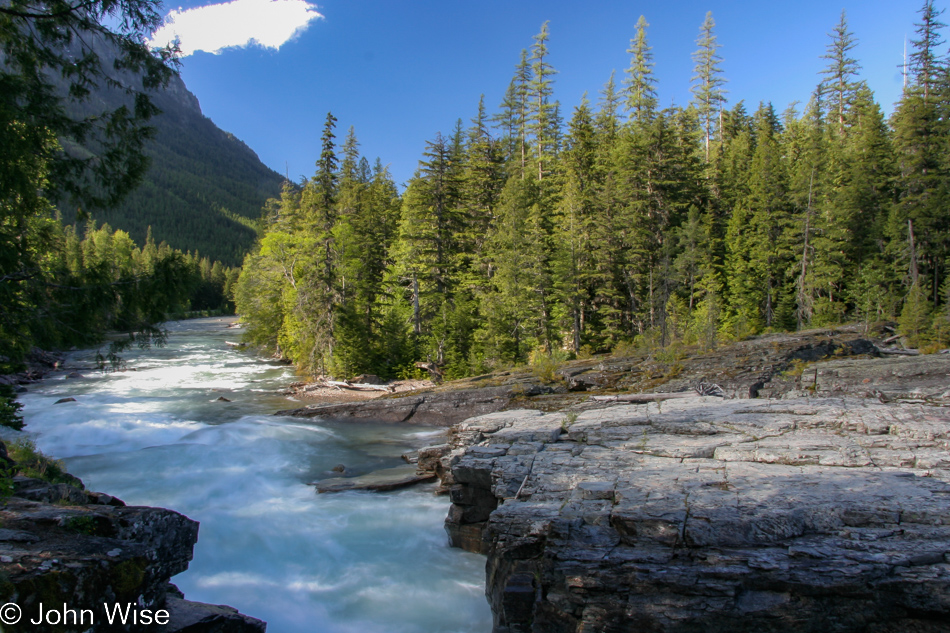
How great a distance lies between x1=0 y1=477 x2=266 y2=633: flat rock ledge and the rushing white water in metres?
3.22

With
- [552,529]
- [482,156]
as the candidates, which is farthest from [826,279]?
[552,529]

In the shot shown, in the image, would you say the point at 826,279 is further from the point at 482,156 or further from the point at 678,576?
the point at 678,576

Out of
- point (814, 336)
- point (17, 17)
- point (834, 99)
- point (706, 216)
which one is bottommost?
point (814, 336)

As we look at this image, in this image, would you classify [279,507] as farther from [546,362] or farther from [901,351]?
[901,351]

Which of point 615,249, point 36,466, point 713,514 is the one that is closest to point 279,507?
point 36,466

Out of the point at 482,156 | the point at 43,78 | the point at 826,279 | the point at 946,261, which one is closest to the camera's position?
the point at 43,78

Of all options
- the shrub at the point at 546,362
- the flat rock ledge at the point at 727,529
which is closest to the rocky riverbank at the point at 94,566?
the flat rock ledge at the point at 727,529

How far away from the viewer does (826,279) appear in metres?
30.2

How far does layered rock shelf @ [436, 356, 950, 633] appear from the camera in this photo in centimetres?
571

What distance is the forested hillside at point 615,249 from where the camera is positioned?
27984mm

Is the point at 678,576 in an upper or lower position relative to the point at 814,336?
lower

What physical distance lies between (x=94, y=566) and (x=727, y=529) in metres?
7.47

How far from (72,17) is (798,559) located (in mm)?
12826

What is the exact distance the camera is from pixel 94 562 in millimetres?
4488
